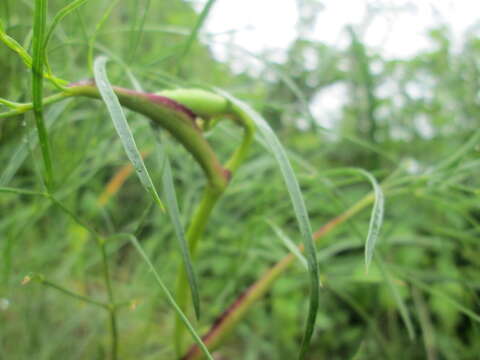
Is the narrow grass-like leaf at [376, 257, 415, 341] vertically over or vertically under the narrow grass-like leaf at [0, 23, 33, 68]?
under

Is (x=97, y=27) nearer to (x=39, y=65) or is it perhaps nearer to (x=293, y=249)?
(x=39, y=65)

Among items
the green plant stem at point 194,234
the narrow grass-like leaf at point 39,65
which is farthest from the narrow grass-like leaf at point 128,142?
the green plant stem at point 194,234

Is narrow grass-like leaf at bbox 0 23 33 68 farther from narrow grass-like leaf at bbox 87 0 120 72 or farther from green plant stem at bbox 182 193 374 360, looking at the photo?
green plant stem at bbox 182 193 374 360

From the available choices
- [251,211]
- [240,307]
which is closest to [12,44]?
[240,307]

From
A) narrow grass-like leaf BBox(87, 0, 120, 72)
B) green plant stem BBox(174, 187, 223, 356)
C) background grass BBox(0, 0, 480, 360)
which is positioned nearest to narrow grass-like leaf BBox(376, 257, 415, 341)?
background grass BBox(0, 0, 480, 360)

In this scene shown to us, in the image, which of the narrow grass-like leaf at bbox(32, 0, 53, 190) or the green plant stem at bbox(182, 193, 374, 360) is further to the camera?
the green plant stem at bbox(182, 193, 374, 360)

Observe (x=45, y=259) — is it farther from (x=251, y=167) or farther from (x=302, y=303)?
(x=302, y=303)

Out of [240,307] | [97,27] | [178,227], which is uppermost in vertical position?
[97,27]

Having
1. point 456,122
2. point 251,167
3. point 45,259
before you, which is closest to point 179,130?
point 251,167
